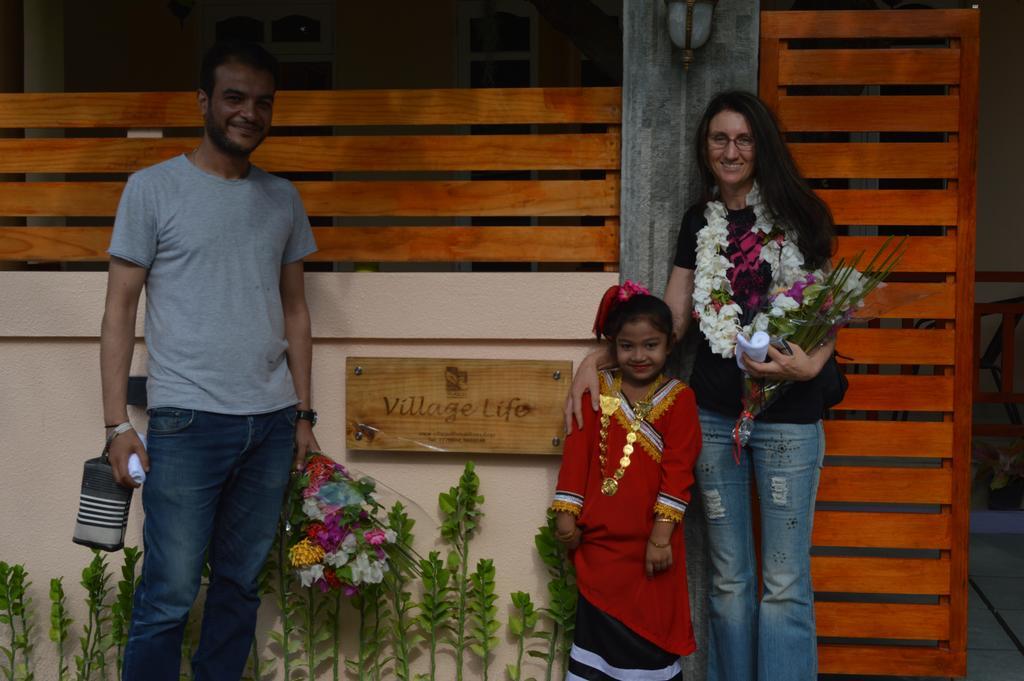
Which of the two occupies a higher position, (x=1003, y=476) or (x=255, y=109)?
(x=255, y=109)

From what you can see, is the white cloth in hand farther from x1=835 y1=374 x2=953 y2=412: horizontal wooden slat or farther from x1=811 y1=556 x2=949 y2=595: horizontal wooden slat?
x1=811 y1=556 x2=949 y2=595: horizontal wooden slat

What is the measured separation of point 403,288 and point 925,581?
2.06m

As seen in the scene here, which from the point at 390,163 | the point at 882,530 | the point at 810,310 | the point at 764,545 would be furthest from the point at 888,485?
the point at 390,163

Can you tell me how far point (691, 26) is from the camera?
3.45 m

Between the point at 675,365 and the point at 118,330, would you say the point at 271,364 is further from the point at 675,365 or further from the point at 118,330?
the point at 675,365

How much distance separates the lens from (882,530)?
3773mm

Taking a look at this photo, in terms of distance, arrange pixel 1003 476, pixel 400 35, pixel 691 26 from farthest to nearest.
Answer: pixel 400 35
pixel 1003 476
pixel 691 26

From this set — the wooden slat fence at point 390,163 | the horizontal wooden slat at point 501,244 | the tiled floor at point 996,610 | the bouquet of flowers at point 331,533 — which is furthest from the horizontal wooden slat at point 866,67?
the tiled floor at point 996,610

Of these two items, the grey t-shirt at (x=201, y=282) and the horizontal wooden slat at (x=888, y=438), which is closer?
the grey t-shirt at (x=201, y=282)

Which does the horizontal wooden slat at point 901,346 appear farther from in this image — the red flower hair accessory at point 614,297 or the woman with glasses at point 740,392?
the red flower hair accessory at point 614,297

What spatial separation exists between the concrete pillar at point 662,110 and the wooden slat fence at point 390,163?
0.26ft

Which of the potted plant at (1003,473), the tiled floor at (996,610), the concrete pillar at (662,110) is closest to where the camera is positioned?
the concrete pillar at (662,110)

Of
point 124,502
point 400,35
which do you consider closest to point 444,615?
point 124,502

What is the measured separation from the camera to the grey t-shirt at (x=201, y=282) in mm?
2957
